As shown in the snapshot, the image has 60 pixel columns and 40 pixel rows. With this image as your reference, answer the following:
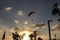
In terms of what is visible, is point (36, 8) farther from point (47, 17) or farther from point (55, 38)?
point (55, 38)

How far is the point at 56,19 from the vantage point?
438 cm

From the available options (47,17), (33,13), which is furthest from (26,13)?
(47,17)

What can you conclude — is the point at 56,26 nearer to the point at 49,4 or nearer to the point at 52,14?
the point at 52,14

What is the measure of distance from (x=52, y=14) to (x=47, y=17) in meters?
0.16

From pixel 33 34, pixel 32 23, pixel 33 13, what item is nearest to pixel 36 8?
pixel 33 13

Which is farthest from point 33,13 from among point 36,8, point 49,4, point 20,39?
point 20,39

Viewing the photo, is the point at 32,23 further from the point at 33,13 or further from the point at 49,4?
the point at 49,4

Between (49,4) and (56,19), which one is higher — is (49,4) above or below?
above

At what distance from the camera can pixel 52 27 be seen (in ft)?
14.3

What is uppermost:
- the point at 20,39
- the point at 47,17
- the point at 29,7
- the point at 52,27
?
the point at 29,7

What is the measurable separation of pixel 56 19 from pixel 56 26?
7.8 inches

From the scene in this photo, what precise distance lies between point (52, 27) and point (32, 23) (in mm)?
564

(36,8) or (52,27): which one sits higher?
(36,8)

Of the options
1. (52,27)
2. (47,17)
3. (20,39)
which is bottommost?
(20,39)
